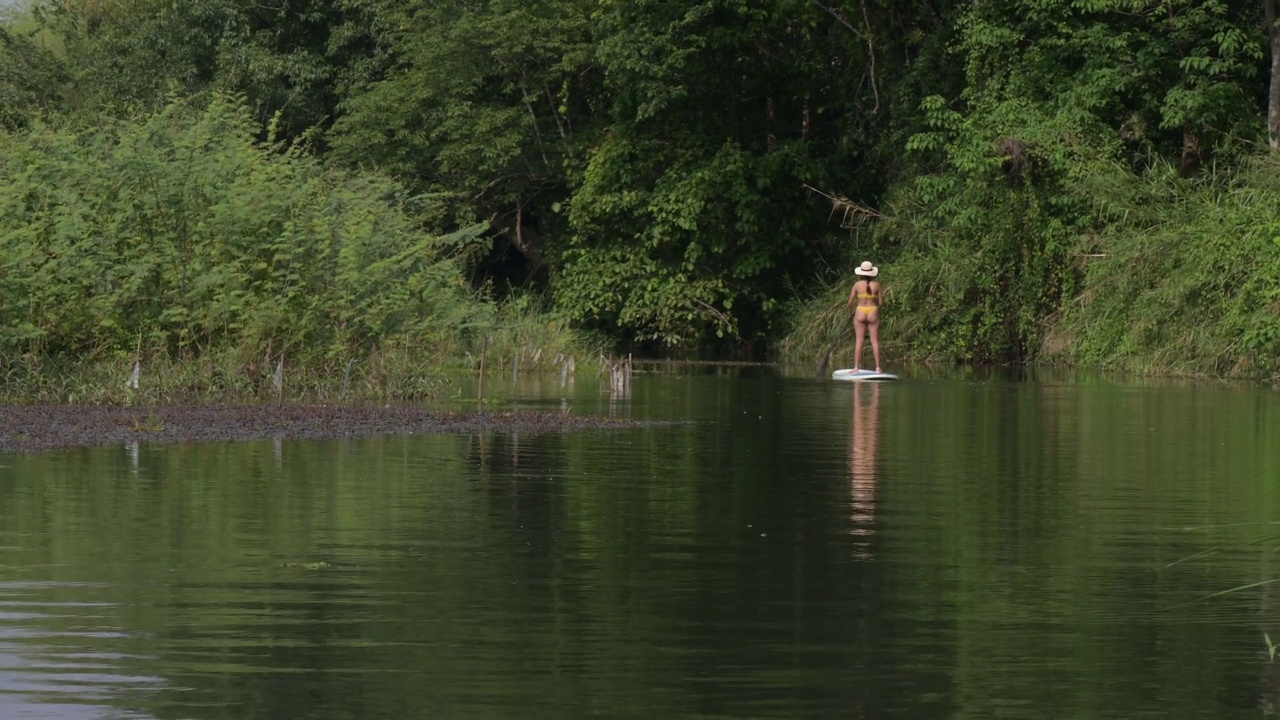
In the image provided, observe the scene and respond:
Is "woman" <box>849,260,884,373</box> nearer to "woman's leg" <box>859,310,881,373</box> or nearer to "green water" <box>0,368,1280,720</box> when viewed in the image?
"woman's leg" <box>859,310,881,373</box>

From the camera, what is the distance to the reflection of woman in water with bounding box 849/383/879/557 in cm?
1181

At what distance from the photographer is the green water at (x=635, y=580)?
7234 mm

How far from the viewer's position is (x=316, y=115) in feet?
175

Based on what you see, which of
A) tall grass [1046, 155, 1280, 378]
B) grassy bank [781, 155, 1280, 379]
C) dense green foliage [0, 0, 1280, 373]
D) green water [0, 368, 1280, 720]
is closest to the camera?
green water [0, 368, 1280, 720]

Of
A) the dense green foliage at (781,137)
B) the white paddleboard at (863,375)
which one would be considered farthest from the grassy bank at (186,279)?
the dense green foliage at (781,137)

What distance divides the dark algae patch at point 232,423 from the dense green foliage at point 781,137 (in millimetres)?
14777

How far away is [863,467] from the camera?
15.2 meters

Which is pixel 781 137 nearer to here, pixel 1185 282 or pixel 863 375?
pixel 1185 282

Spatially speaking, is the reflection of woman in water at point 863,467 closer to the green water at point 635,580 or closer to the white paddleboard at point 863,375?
the green water at point 635,580

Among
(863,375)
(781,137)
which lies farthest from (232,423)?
(781,137)

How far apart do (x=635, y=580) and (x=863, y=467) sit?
5.83 m

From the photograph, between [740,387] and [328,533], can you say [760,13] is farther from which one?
[328,533]

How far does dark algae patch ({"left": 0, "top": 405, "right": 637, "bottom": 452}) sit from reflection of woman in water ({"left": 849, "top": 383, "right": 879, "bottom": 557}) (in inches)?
90.8

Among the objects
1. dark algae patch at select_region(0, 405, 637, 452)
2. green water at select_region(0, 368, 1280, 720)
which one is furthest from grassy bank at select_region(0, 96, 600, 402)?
green water at select_region(0, 368, 1280, 720)
